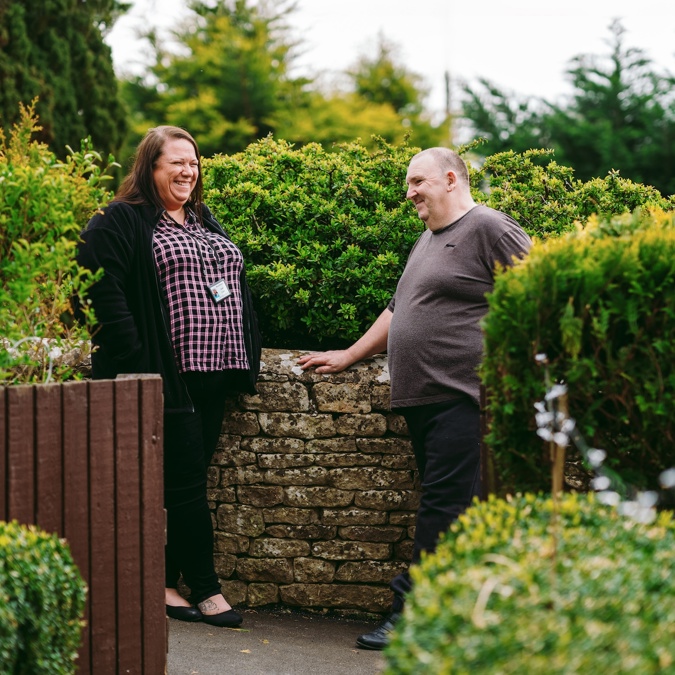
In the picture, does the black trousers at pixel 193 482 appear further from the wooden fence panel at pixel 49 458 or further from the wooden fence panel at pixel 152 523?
the wooden fence panel at pixel 49 458

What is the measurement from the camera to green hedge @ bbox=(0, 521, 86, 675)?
256 centimetres

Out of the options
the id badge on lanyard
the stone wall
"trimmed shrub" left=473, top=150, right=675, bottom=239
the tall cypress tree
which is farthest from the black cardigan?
the tall cypress tree

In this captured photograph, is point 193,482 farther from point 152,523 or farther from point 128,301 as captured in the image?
point 152,523

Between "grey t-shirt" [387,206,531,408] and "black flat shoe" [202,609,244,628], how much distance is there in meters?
1.46

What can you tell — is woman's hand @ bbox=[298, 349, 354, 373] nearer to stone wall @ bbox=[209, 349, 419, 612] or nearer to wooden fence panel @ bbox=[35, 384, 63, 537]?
stone wall @ bbox=[209, 349, 419, 612]

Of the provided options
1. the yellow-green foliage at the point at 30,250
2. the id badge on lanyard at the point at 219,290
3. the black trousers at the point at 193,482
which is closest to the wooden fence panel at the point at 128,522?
the yellow-green foliage at the point at 30,250

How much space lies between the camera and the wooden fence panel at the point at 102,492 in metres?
3.34

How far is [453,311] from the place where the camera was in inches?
178

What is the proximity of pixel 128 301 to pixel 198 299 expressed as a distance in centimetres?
34

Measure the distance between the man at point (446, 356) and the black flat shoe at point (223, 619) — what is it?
749 millimetres

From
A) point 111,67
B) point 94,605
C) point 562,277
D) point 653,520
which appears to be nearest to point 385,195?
point 562,277

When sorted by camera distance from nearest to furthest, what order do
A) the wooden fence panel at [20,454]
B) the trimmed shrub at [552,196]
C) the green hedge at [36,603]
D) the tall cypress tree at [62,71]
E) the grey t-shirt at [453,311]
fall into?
the green hedge at [36,603] → the wooden fence panel at [20,454] → the grey t-shirt at [453,311] → the trimmed shrub at [552,196] → the tall cypress tree at [62,71]

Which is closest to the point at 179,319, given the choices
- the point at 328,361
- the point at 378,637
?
the point at 328,361

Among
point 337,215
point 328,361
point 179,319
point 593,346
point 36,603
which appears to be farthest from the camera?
point 337,215
